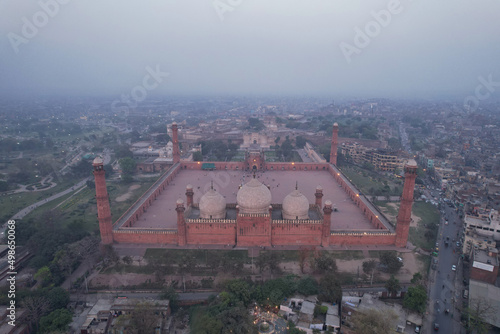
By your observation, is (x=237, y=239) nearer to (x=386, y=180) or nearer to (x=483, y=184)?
(x=386, y=180)

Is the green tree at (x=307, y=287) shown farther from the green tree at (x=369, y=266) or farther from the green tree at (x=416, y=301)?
the green tree at (x=416, y=301)

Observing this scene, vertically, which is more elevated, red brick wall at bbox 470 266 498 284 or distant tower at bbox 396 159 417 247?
distant tower at bbox 396 159 417 247

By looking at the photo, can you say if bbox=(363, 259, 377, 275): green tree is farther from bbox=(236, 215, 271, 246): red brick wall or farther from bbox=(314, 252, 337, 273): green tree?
bbox=(236, 215, 271, 246): red brick wall

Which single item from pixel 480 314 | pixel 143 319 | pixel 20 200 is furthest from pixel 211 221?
pixel 20 200

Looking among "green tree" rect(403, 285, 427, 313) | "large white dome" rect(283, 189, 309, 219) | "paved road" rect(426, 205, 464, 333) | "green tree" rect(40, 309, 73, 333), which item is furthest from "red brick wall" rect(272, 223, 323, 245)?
"green tree" rect(40, 309, 73, 333)

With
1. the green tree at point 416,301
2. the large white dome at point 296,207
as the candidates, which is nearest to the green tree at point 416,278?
the green tree at point 416,301

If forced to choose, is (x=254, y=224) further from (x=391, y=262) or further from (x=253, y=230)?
(x=391, y=262)
